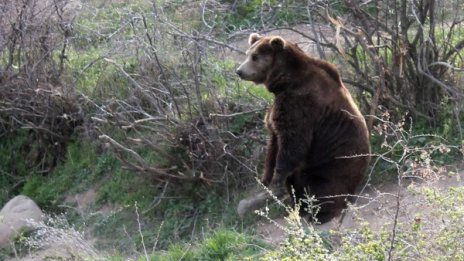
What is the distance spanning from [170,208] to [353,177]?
2.87m

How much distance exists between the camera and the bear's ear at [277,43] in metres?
8.31

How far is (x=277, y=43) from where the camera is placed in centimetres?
834

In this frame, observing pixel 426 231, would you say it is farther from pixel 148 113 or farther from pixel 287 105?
pixel 148 113

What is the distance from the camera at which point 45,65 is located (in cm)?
1248

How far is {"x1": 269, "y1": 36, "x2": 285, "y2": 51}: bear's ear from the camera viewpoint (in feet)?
27.3

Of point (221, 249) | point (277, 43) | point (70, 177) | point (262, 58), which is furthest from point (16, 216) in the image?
point (277, 43)

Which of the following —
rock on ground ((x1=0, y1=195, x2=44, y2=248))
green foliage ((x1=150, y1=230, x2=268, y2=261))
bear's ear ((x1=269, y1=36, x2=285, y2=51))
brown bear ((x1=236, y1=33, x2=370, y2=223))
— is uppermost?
bear's ear ((x1=269, y1=36, x2=285, y2=51))

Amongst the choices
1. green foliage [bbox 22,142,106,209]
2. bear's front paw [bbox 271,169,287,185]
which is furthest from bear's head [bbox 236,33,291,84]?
green foliage [bbox 22,142,106,209]

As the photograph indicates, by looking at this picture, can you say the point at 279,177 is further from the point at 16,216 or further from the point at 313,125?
the point at 16,216

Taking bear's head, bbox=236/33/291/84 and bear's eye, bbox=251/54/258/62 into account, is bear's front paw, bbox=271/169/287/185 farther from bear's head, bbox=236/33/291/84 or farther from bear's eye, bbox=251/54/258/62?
bear's eye, bbox=251/54/258/62

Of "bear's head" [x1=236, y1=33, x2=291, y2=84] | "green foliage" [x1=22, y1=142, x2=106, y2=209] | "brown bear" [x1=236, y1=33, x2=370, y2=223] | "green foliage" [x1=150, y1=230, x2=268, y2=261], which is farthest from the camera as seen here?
"green foliage" [x1=22, y1=142, x2=106, y2=209]

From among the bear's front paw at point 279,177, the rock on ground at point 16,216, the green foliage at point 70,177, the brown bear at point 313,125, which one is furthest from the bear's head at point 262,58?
the green foliage at point 70,177

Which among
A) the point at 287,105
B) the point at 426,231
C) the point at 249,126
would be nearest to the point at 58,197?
the point at 249,126

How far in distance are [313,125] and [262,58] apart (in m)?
0.77
